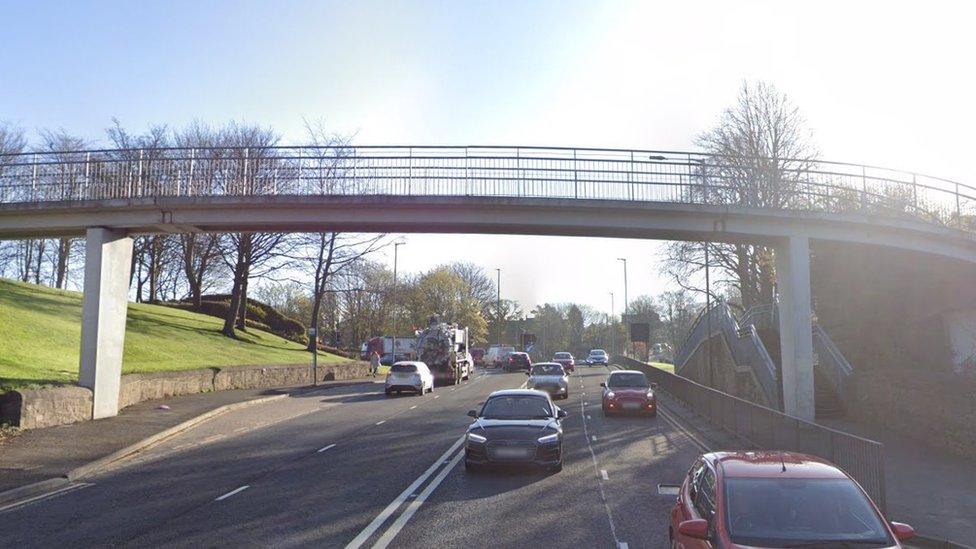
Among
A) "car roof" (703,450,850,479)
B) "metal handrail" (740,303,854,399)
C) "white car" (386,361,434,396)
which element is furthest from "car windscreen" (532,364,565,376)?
"car roof" (703,450,850,479)

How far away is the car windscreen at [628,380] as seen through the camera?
82.3ft

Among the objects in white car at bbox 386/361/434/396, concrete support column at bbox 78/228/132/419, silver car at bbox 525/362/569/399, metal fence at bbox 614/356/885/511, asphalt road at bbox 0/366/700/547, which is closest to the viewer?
asphalt road at bbox 0/366/700/547

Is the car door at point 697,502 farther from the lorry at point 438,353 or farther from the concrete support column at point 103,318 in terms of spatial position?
the lorry at point 438,353

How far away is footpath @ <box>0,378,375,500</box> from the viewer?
44.7 feet

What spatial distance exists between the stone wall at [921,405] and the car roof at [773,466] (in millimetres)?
11269

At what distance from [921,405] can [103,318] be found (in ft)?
70.5

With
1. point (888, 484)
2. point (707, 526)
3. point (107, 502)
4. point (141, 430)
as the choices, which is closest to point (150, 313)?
point (141, 430)

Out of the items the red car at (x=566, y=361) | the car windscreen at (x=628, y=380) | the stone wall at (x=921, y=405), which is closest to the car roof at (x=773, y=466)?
the stone wall at (x=921, y=405)

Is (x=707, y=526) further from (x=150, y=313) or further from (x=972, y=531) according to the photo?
(x=150, y=313)

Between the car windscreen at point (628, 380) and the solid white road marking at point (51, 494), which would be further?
the car windscreen at point (628, 380)

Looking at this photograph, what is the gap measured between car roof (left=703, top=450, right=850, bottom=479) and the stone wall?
11.3 metres

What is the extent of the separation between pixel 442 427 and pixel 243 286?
31.1m

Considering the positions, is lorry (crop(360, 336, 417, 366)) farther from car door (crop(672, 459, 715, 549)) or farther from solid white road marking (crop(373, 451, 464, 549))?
car door (crop(672, 459, 715, 549))

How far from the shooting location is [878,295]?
1163 inches
